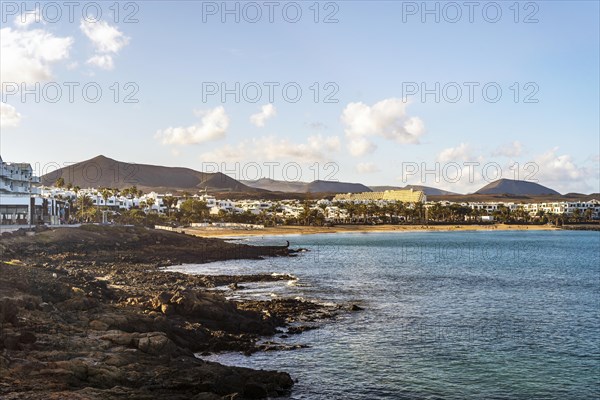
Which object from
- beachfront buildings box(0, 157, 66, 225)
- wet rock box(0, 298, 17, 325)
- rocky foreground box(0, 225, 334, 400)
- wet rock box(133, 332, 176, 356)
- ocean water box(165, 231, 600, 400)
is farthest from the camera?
beachfront buildings box(0, 157, 66, 225)

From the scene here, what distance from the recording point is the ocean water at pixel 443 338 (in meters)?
26.1

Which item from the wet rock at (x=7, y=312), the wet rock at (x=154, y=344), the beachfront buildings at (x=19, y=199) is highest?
the beachfront buildings at (x=19, y=199)

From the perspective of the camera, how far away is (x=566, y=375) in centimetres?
2820

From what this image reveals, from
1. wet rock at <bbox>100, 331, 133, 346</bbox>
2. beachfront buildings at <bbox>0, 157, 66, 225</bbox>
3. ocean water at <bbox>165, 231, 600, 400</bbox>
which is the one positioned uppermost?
beachfront buildings at <bbox>0, 157, 66, 225</bbox>

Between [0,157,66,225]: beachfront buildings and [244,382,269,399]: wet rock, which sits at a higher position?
[0,157,66,225]: beachfront buildings

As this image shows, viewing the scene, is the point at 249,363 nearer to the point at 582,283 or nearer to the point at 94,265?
the point at 94,265

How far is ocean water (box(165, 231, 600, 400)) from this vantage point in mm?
26141

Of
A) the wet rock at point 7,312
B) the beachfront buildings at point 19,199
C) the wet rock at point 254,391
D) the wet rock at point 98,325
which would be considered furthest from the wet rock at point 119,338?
the beachfront buildings at point 19,199

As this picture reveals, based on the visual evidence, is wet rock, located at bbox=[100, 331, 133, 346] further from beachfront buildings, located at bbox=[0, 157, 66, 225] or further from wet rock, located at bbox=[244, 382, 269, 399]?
beachfront buildings, located at bbox=[0, 157, 66, 225]

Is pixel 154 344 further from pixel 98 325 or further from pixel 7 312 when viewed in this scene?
pixel 7 312

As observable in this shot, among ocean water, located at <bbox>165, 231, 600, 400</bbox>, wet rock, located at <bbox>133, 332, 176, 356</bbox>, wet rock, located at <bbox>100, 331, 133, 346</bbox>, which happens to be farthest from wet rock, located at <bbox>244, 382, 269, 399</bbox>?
wet rock, located at <bbox>100, 331, 133, 346</bbox>

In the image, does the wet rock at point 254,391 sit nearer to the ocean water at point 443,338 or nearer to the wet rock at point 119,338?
the ocean water at point 443,338

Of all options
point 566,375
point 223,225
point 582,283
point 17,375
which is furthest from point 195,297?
point 223,225

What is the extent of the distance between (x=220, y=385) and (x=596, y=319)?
33.8m
